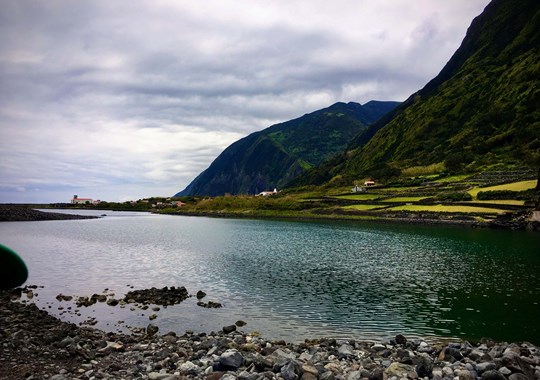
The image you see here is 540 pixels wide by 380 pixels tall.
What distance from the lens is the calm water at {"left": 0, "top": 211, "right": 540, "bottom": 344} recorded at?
3080cm

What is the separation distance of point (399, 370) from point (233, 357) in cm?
818

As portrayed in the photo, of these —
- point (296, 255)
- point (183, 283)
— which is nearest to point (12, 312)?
point (183, 283)

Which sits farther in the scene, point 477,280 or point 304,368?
point 477,280

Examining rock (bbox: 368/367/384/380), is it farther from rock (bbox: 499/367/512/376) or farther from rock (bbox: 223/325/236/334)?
rock (bbox: 223/325/236/334)

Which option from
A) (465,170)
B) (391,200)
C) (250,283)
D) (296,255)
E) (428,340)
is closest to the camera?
(428,340)

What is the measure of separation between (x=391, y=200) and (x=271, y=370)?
14601 centimetres

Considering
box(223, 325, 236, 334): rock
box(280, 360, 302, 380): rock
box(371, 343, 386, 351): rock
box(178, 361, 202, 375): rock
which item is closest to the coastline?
box(371, 343, 386, 351): rock

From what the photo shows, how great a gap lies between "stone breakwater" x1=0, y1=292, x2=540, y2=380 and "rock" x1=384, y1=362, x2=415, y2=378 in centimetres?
5

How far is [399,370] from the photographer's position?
18.5m

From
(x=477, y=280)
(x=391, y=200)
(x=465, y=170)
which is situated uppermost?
(x=465, y=170)

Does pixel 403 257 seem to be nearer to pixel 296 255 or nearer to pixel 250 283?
pixel 296 255

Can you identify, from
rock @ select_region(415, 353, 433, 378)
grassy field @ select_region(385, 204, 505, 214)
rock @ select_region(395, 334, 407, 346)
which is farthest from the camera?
grassy field @ select_region(385, 204, 505, 214)

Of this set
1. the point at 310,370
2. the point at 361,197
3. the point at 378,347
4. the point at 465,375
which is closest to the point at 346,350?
the point at 378,347

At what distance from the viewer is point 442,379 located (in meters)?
17.2
